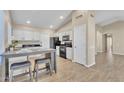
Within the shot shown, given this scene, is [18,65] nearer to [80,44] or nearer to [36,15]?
[80,44]

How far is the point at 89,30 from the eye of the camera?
4.14 metres

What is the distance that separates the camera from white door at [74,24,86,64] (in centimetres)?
429

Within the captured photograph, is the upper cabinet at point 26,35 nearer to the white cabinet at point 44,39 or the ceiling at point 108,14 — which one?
the white cabinet at point 44,39

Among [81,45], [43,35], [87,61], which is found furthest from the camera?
[43,35]

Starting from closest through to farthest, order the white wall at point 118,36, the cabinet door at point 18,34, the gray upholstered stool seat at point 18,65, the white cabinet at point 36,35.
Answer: the gray upholstered stool seat at point 18,65 → the cabinet door at point 18,34 → the white cabinet at point 36,35 → the white wall at point 118,36

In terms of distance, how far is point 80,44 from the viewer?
4.51m

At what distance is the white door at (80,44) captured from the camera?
429cm

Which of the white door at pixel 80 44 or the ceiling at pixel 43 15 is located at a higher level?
the ceiling at pixel 43 15

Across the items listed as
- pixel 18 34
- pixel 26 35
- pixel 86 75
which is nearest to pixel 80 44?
pixel 86 75

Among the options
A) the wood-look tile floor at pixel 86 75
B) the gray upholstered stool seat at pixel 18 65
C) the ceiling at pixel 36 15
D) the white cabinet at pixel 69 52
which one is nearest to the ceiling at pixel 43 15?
the ceiling at pixel 36 15
